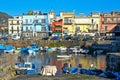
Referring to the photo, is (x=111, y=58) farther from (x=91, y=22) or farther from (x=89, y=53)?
(x=91, y=22)

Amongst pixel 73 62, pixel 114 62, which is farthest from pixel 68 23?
pixel 114 62

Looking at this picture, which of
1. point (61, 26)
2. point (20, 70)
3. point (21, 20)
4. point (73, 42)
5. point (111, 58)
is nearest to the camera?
point (20, 70)

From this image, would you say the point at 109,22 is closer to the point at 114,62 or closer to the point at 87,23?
the point at 87,23

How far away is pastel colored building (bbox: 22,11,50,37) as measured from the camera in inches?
3383

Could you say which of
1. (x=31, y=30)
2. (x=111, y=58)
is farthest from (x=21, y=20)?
(x=111, y=58)

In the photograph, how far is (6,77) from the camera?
25516 mm

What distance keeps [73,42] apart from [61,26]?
40.4ft

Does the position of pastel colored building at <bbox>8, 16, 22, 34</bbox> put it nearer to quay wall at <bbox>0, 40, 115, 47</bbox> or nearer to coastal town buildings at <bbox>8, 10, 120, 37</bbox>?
coastal town buildings at <bbox>8, 10, 120, 37</bbox>

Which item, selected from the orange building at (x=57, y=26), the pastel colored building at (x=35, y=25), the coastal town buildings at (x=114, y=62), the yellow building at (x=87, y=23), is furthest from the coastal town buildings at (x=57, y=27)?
the coastal town buildings at (x=114, y=62)

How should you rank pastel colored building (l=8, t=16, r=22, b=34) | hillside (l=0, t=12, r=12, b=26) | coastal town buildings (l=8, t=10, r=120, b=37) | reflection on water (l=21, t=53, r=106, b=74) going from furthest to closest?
hillside (l=0, t=12, r=12, b=26) < pastel colored building (l=8, t=16, r=22, b=34) < coastal town buildings (l=8, t=10, r=120, b=37) < reflection on water (l=21, t=53, r=106, b=74)

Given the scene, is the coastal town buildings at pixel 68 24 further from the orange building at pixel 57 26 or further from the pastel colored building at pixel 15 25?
the pastel colored building at pixel 15 25

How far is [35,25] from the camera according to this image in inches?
3401

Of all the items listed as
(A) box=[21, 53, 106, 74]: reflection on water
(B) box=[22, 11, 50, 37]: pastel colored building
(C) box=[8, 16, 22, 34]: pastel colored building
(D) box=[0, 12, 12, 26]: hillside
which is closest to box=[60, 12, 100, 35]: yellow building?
(B) box=[22, 11, 50, 37]: pastel colored building

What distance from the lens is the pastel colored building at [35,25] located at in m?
85.9
